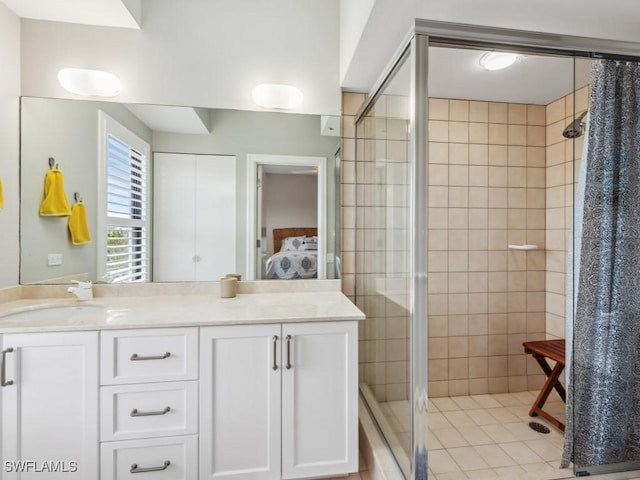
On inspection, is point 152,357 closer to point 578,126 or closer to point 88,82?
point 88,82

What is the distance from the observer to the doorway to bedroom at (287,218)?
6.52ft

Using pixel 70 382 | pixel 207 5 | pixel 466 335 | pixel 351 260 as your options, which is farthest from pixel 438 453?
A: pixel 207 5

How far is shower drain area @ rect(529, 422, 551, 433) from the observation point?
1.93 m

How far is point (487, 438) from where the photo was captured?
1.87 meters

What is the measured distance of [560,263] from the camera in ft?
7.50

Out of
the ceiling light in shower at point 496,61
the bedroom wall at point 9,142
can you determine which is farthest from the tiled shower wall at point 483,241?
the bedroom wall at point 9,142

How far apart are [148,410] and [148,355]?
23cm

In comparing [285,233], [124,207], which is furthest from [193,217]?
[285,233]

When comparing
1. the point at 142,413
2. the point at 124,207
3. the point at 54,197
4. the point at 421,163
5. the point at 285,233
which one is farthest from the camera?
the point at 285,233

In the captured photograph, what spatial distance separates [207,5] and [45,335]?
1.92 m

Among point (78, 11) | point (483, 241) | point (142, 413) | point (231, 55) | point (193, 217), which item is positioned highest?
point (78, 11)

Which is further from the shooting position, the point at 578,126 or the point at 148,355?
the point at 578,126

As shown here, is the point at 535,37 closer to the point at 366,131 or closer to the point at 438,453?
the point at 366,131

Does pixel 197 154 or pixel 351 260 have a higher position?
pixel 197 154
